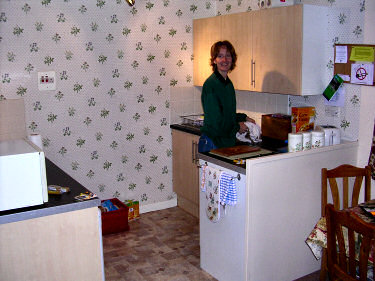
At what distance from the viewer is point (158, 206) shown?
180 inches

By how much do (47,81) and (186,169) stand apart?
5.10 feet

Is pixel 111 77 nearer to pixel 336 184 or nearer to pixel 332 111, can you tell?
pixel 332 111

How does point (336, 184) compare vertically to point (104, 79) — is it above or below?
below

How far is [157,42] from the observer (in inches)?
169

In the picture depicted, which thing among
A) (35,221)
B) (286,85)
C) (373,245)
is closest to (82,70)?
(286,85)

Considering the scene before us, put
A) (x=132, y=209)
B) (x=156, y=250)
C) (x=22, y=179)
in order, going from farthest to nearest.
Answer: (x=132, y=209)
(x=156, y=250)
(x=22, y=179)

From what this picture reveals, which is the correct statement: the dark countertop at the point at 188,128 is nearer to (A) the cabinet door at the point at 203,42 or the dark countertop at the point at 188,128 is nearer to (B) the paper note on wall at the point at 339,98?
(A) the cabinet door at the point at 203,42

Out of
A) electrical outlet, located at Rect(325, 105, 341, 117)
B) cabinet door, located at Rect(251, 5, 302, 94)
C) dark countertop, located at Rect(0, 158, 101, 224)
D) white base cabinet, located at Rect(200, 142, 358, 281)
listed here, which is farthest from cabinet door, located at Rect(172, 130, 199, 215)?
dark countertop, located at Rect(0, 158, 101, 224)

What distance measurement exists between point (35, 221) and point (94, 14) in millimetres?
2363

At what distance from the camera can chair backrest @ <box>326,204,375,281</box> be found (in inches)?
74.5

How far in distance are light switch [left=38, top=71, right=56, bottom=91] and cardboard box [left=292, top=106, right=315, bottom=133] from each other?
208 cm

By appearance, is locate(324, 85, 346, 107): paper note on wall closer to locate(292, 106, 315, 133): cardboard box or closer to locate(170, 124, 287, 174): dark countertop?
locate(292, 106, 315, 133): cardboard box

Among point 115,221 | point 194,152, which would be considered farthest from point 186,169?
point 115,221

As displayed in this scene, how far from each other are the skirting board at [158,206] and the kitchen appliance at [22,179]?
234 cm
